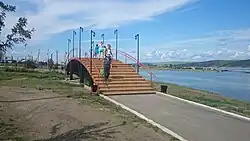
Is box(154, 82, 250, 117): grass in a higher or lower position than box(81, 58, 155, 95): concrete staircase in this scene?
lower

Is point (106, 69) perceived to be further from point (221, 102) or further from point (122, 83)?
point (221, 102)

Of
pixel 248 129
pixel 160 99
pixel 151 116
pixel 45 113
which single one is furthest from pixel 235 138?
pixel 160 99

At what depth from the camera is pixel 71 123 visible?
8.09 metres

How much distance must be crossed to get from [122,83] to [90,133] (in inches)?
367

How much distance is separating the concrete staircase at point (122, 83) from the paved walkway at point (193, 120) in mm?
2271

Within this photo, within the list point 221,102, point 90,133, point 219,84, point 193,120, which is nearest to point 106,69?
point 221,102

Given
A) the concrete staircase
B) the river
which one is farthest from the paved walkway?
the river

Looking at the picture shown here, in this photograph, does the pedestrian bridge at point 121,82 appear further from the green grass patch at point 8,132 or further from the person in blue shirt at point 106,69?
→ the green grass patch at point 8,132

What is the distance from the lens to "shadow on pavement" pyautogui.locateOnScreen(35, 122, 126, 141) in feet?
21.5

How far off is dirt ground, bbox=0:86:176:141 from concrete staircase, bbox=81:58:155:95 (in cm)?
409

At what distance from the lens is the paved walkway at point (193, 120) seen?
7.46 m

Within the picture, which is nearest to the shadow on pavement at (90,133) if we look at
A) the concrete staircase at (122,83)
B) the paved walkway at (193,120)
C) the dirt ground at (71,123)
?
the dirt ground at (71,123)

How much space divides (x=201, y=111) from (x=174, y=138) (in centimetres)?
422

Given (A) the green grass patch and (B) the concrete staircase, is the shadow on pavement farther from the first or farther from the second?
(B) the concrete staircase
